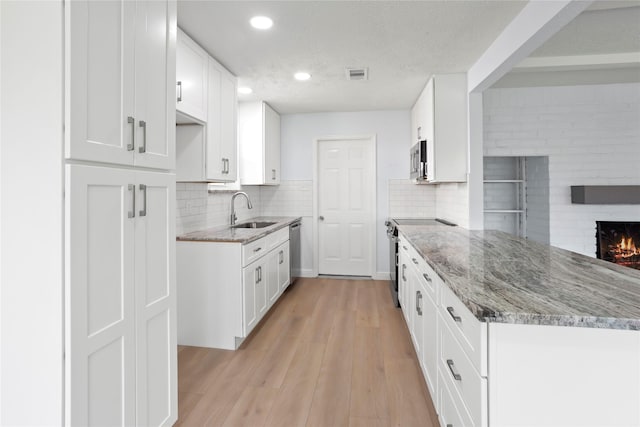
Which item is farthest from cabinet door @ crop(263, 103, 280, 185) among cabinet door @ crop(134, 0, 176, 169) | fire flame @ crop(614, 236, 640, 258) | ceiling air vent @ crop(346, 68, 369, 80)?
fire flame @ crop(614, 236, 640, 258)

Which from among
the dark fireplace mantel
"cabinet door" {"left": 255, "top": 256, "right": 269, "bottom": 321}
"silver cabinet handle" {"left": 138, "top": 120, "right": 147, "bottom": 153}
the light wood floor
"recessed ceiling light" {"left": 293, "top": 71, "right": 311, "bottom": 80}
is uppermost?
"recessed ceiling light" {"left": 293, "top": 71, "right": 311, "bottom": 80}

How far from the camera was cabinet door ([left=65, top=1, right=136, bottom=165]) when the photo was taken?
3.53 ft

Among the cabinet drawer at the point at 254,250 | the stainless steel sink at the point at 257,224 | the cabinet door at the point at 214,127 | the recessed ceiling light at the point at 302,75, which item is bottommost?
the cabinet drawer at the point at 254,250

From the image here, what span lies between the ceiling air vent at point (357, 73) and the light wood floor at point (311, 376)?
2.38m

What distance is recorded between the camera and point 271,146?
4.56m

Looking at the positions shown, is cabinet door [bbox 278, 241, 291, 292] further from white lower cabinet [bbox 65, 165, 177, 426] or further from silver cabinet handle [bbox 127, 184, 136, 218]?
silver cabinet handle [bbox 127, 184, 136, 218]

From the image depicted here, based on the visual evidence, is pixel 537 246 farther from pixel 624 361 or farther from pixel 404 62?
pixel 404 62

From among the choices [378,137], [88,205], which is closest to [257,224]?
[378,137]

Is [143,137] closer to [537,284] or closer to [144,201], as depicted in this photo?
[144,201]

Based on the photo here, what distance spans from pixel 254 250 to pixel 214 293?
479 mm

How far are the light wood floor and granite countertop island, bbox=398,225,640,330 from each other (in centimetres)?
90

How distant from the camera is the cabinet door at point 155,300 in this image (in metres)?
1.41

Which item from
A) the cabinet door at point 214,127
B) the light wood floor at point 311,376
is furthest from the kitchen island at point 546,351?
the cabinet door at point 214,127

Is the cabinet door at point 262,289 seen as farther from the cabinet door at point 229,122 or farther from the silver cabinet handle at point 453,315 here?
the silver cabinet handle at point 453,315
